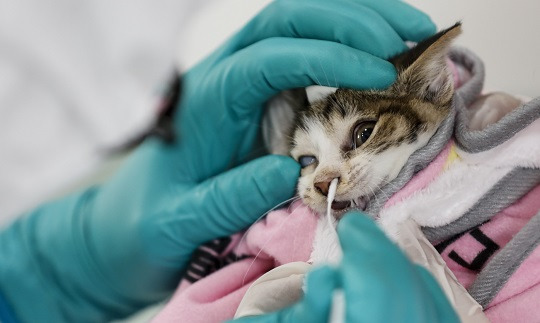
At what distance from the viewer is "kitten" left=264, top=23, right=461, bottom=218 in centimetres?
81

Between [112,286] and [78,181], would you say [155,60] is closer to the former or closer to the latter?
[78,181]

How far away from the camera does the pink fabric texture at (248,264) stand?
2.74 feet

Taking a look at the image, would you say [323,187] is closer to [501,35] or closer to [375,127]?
[375,127]

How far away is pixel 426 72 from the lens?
84 cm

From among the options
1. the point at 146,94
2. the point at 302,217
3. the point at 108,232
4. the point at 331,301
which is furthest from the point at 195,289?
the point at 146,94

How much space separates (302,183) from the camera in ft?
2.96

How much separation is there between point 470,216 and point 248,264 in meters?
0.37

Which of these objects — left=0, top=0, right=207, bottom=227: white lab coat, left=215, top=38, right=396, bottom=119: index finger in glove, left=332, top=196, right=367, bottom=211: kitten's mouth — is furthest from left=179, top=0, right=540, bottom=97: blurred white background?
left=0, top=0, right=207, bottom=227: white lab coat

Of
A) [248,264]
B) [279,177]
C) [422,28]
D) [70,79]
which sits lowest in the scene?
[248,264]

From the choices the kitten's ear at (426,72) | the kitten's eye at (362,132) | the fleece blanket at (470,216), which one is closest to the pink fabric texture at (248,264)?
the fleece blanket at (470,216)

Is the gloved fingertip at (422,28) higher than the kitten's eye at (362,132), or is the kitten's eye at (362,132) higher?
the gloved fingertip at (422,28)

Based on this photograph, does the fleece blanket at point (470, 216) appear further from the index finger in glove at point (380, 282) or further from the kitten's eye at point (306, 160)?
the index finger in glove at point (380, 282)

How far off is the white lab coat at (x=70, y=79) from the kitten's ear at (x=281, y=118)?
25 centimetres

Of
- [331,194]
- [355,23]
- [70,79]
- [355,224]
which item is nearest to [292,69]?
[355,23]
